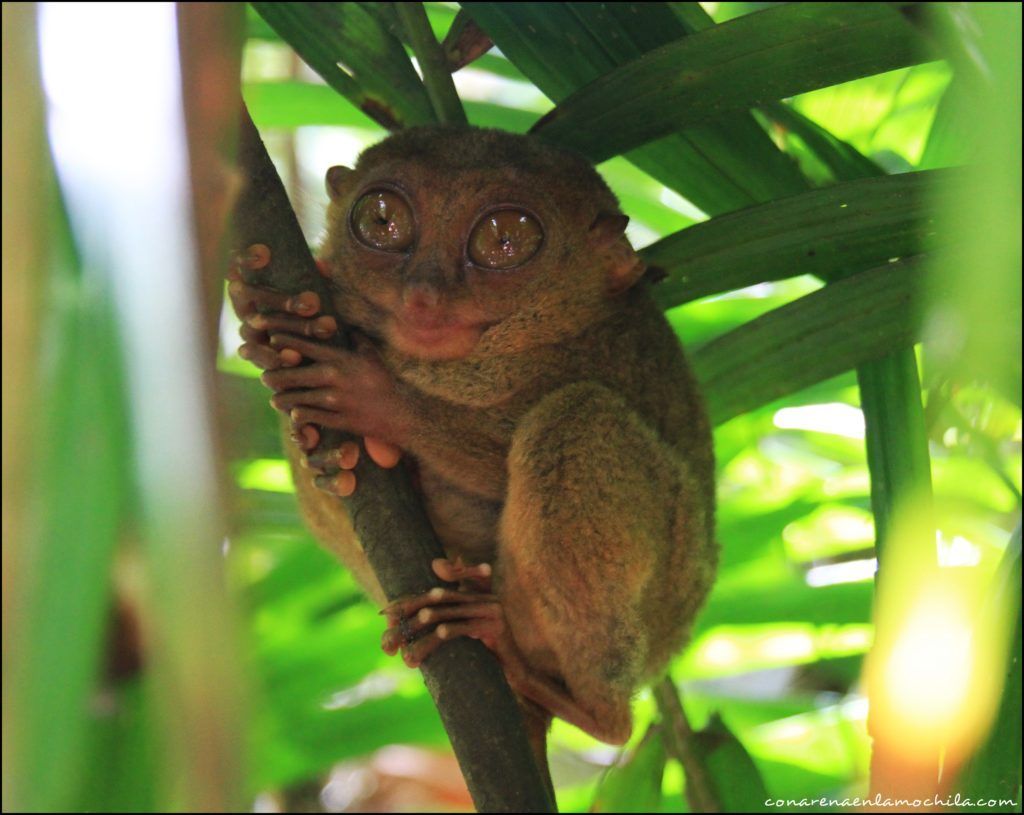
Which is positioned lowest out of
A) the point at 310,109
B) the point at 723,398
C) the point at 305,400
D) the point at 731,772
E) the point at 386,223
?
the point at 731,772

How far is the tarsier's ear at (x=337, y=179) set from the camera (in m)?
3.30

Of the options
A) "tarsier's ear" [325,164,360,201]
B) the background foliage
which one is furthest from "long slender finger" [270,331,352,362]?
"tarsier's ear" [325,164,360,201]

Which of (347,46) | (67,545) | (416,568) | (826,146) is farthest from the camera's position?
(347,46)

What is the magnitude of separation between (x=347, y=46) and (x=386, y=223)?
47 cm

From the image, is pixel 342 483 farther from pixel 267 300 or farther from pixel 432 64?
pixel 432 64

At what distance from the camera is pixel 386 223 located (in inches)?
121

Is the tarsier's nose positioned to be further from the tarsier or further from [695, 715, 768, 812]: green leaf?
[695, 715, 768, 812]: green leaf

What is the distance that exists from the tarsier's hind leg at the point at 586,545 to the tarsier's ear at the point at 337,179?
37.7 inches

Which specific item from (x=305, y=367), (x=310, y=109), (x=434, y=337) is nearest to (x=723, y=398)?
(x=434, y=337)

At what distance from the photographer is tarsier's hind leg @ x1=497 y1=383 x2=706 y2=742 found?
2.62 m

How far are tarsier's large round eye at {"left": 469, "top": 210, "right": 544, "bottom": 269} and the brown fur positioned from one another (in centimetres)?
3

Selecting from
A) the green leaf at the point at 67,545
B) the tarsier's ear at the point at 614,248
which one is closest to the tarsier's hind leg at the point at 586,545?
the tarsier's ear at the point at 614,248

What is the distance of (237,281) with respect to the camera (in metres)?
2.26

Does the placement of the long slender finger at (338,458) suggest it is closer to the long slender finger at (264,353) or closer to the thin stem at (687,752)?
the long slender finger at (264,353)
